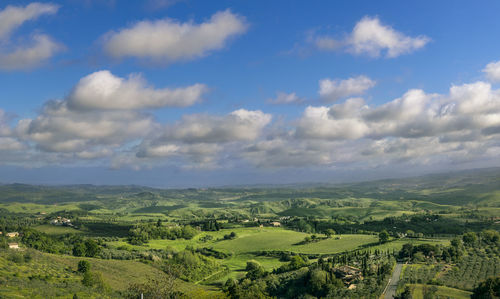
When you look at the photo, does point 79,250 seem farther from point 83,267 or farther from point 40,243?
point 83,267

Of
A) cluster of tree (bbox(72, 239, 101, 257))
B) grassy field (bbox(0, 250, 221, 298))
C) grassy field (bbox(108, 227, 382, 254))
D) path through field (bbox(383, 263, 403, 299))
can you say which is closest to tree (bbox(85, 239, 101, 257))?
cluster of tree (bbox(72, 239, 101, 257))

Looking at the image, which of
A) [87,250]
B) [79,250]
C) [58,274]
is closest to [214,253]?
[87,250]

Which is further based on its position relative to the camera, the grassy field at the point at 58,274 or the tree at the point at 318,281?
the tree at the point at 318,281

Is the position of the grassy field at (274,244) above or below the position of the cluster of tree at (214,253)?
above

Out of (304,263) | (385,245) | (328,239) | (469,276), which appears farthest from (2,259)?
(328,239)

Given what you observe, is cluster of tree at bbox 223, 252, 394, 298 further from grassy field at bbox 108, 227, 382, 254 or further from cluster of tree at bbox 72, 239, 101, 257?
cluster of tree at bbox 72, 239, 101, 257

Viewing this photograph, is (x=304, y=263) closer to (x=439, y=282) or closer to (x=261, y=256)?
(x=261, y=256)

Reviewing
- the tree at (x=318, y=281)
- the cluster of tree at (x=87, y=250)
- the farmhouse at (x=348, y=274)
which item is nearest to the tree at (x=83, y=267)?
the cluster of tree at (x=87, y=250)

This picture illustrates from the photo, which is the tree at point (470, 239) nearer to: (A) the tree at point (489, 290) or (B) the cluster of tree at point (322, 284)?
(B) the cluster of tree at point (322, 284)

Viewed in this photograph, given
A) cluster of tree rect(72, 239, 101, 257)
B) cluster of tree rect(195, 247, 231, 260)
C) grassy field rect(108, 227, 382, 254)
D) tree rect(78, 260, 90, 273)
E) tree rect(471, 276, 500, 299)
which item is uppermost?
tree rect(471, 276, 500, 299)
